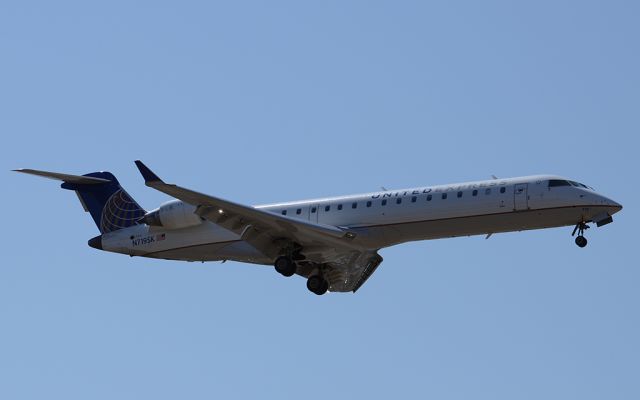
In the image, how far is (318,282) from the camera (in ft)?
111

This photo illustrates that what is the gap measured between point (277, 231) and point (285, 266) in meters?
0.92

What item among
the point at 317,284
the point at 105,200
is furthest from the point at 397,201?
the point at 105,200

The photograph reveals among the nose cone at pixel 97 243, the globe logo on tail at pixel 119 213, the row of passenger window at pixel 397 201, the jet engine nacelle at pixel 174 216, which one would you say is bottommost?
the nose cone at pixel 97 243

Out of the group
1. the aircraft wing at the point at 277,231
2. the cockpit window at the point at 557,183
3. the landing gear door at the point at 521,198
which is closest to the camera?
the landing gear door at the point at 521,198

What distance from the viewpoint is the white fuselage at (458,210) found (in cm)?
3014

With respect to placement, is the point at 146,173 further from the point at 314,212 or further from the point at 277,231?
the point at 314,212

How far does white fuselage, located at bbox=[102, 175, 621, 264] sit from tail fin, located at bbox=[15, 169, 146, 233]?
4920mm

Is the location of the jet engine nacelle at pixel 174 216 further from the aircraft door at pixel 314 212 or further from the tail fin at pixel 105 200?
the aircraft door at pixel 314 212

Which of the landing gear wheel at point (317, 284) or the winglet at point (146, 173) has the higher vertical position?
the winglet at point (146, 173)

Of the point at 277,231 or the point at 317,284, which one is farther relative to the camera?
the point at 317,284

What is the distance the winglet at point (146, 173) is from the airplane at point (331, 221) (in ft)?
0.07

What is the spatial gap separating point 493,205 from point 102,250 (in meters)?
11.1

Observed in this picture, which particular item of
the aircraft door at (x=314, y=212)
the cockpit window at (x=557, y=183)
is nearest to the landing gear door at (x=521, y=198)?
the cockpit window at (x=557, y=183)

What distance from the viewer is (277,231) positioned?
31766mm
